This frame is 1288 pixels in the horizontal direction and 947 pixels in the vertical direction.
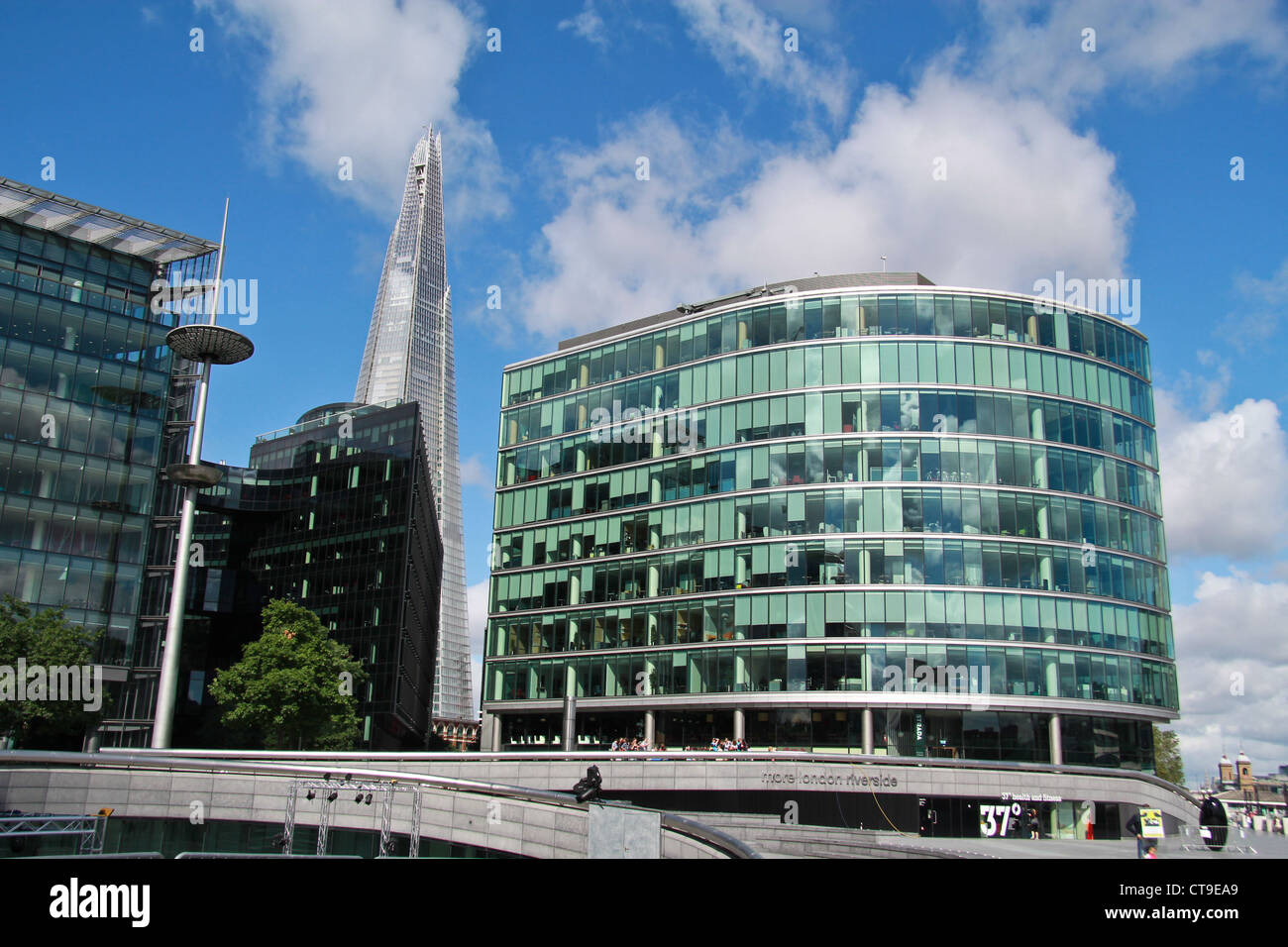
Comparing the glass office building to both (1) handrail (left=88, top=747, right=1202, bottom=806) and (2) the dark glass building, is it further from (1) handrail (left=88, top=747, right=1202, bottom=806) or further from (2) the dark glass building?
(2) the dark glass building

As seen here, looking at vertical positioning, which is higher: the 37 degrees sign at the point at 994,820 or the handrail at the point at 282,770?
the handrail at the point at 282,770

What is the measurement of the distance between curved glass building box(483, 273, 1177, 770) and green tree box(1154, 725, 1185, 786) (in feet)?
197

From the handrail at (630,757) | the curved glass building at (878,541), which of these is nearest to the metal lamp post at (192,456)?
the handrail at (630,757)

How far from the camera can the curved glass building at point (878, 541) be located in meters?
65.9

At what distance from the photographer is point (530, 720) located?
265ft

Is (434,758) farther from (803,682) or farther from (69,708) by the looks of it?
(803,682)

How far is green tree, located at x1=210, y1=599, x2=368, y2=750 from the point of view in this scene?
62.3 metres

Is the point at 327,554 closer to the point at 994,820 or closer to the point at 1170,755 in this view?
the point at 994,820

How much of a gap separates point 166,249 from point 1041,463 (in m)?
61.6

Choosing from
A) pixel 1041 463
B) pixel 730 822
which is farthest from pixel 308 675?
pixel 1041 463

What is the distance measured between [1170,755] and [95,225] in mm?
125798

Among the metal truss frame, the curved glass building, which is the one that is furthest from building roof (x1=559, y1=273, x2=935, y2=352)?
the metal truss frame

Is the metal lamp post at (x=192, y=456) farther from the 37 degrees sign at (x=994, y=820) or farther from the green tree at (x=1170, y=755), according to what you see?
the green tree at (x=1170, y=755)

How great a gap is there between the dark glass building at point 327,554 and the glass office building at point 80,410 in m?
29.9
